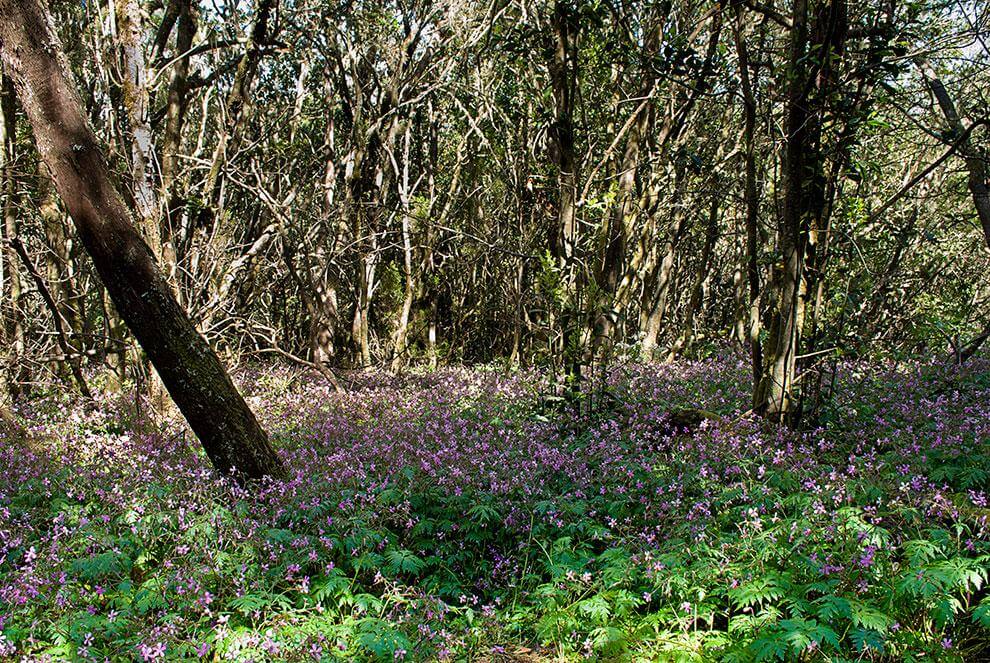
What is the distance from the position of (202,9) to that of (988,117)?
12661 mm

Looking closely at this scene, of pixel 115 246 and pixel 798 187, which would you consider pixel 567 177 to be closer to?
pixel 798 187

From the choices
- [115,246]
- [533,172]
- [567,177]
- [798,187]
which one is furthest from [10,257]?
[798,187]

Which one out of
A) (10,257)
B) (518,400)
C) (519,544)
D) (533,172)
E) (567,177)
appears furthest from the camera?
(533,172)

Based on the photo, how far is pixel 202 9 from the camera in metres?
13.3

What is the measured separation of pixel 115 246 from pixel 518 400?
18.8 feet

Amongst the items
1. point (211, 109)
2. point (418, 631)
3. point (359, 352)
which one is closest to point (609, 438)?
point (418, 631)

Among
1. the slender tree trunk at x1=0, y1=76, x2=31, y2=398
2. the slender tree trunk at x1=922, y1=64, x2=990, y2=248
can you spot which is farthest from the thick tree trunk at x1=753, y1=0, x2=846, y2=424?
the slender tree trunk at x1=0, y1=76, x2=31, y2=398

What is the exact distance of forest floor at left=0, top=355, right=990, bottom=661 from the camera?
408cm

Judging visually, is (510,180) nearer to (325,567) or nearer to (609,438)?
(609,438)

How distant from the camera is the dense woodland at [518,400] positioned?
437cm

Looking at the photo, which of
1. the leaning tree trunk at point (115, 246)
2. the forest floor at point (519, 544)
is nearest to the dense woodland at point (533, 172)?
the forest floor at point (519, 544)

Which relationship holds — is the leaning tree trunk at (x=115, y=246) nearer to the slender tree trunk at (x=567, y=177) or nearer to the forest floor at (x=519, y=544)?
the forest floor at (x=519, y=544)

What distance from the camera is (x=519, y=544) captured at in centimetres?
550

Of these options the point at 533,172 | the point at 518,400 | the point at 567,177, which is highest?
the point at 533,172
